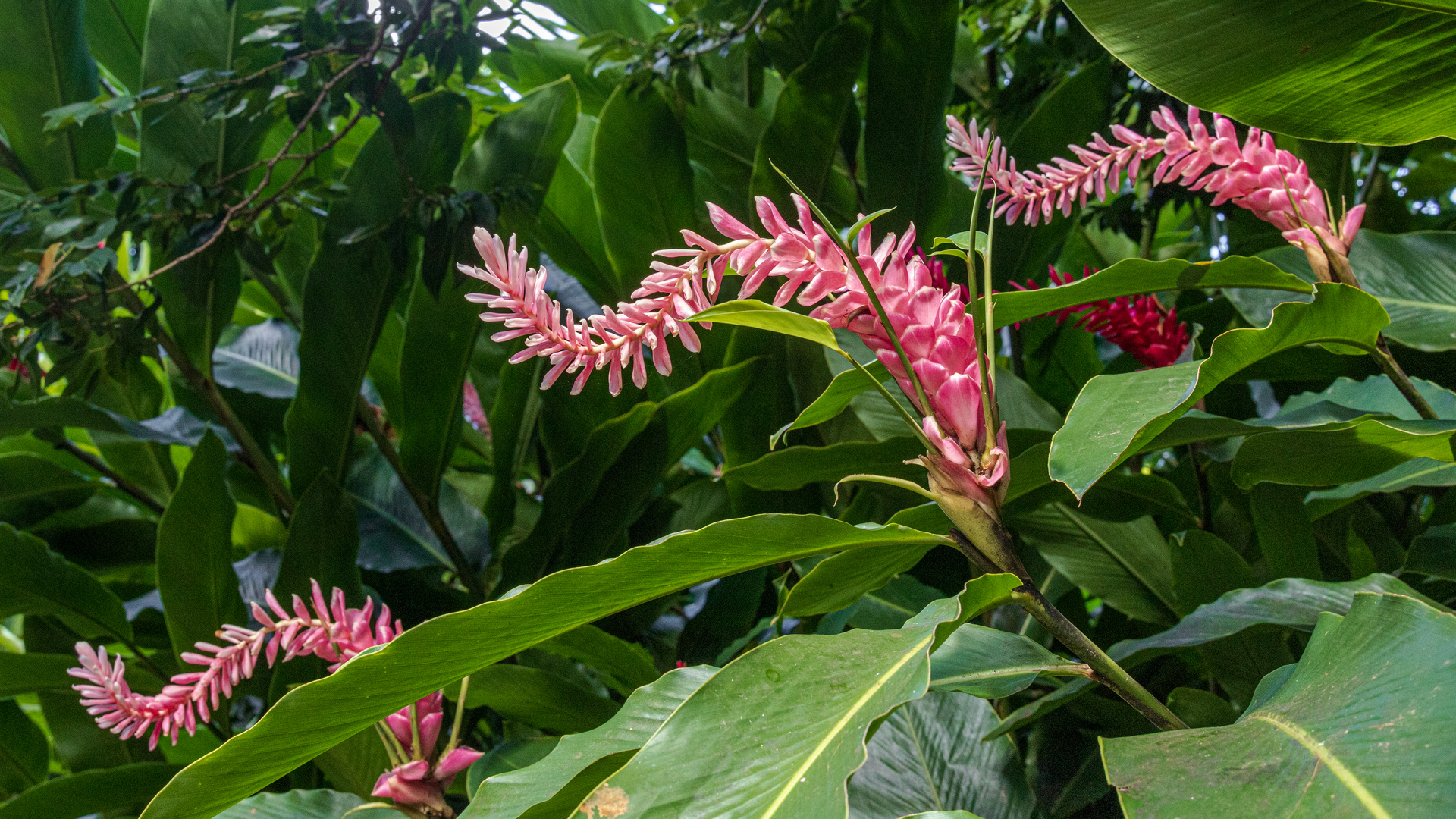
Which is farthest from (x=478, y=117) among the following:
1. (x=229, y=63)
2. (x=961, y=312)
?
(x=961, y=312)

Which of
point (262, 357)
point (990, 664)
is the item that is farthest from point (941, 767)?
point (262, 357)

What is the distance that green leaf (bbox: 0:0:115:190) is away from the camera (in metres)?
1.23

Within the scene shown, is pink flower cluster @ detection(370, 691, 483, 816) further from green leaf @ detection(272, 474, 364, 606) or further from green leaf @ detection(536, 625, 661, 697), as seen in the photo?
green leaf @ detection(272, 474, 364, 606)

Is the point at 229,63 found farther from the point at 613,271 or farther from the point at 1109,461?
the point at 1109,461

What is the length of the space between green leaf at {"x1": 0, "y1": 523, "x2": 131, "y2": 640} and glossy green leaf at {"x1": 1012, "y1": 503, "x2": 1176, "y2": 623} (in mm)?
1127

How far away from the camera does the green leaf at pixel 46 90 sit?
1.23 metres

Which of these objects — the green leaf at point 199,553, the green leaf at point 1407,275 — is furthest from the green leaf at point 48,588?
the green leaf at point 1407,275

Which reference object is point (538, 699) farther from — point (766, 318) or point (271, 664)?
point (766, 318)

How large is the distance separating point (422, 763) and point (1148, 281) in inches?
23.5

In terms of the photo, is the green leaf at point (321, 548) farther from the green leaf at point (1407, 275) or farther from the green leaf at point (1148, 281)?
the green leaf at point (1407, 275)

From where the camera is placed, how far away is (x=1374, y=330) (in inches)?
19.6

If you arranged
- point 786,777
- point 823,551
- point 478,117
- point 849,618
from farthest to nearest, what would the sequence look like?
1. point 478,117
2. point 849,618
3. point 823,551
4. point 786,777

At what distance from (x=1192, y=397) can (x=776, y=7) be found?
39.3 inches

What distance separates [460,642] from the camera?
0.38 metres
